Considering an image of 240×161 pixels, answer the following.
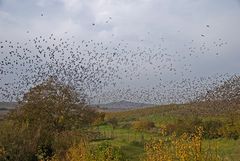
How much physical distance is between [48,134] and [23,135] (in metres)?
2.21

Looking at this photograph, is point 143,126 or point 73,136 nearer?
point 73,136

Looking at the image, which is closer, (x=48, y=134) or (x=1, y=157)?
(x=1, y=157)

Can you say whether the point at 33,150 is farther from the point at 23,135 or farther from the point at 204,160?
the point at 204,160

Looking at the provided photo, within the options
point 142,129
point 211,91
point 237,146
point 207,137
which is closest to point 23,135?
point 237,146

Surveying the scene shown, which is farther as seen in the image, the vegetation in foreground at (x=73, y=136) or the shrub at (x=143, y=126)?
the shrub at (x=143, y=126)

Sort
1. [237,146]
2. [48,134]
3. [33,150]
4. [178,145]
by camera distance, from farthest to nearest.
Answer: [237,146], [48,134], [33,150], [178,145]

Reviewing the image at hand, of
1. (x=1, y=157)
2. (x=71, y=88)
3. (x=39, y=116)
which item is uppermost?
(x=71, y=88)

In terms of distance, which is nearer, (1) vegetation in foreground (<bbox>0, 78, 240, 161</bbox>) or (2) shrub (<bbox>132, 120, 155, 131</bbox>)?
(1) vegetation in foreground (<bbox>0, 78, 240, 161</bbox>)

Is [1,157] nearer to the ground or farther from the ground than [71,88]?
nearer to the ground

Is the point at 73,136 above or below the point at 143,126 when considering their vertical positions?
below

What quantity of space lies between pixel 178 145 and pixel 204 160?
0.72 meters

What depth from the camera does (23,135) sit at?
74.8 ft

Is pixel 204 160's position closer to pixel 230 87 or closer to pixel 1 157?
pixel 1 157

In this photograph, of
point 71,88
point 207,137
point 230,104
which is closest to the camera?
point 71,88
